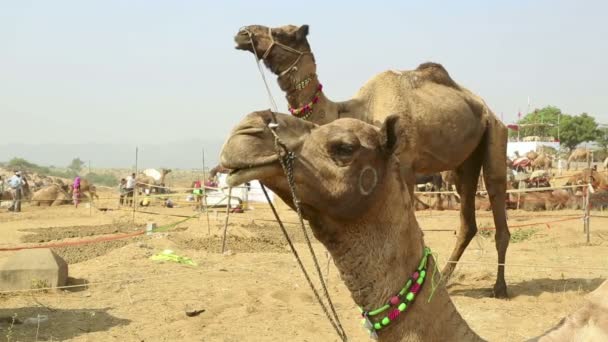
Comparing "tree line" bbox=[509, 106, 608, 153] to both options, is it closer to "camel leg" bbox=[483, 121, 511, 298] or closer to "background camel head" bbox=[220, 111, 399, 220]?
"camel leg" bbox=[483, 121, 511, 298]

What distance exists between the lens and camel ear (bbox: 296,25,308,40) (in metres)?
6.27

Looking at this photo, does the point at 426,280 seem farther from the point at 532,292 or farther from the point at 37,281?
the point at 37,281

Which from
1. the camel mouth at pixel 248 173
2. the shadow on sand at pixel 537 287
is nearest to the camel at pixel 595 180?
the shadow on sand at pixel 537 287

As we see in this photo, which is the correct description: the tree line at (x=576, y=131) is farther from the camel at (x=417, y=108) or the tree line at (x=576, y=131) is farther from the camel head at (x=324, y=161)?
the camel head at (x=324, y=161)

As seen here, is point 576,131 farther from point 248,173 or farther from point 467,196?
point 248,173

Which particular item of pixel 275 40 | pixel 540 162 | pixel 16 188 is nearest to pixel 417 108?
pixel 275 40

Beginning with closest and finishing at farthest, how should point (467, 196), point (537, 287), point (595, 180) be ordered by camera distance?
point (467, 196)
point (537, 287)
point (595, 180)

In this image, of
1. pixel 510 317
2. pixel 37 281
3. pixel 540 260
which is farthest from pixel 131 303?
pixel 540 260

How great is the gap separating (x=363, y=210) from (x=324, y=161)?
266 millimetres

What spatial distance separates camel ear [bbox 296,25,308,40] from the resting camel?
383cm

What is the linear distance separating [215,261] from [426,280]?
797cm

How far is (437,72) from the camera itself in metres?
7.05

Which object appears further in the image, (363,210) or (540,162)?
(540,162)

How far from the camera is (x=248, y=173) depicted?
92.6 inches
